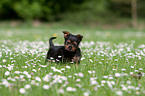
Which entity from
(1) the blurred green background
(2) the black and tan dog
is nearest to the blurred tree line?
(1) the blurred green background

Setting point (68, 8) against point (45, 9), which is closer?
point (45, 9)

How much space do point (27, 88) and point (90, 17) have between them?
107ft

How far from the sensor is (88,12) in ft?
115

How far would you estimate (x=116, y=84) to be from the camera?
3.06 metres

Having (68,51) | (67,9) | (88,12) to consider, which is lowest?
(68,51)

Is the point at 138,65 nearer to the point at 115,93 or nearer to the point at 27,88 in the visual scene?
the point at 115,93

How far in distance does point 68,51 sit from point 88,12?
31344 millimetres

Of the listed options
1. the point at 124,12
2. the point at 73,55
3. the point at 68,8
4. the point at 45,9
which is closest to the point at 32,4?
the point at 45,9

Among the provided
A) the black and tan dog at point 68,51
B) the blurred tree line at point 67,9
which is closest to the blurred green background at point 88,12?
the blurred tree line at point 67,9

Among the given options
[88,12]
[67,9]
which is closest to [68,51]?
[88,12]

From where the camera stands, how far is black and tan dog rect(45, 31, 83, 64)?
4.24 meters

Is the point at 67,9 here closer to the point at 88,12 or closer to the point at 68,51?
the point at 88,12

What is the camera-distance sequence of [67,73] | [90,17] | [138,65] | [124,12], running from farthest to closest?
[124,12] → [90,17] → [138,65] → [67,73]

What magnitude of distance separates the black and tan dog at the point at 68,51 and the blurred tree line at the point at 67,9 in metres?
30.2
